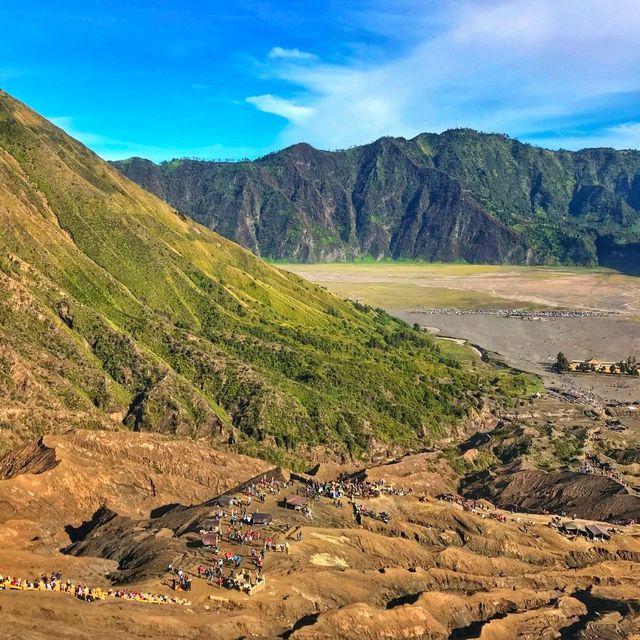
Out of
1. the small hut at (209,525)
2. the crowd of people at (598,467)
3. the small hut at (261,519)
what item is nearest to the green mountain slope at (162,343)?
the crowd of people at (598,467)

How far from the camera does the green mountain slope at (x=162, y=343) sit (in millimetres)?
90188

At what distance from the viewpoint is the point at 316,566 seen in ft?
170

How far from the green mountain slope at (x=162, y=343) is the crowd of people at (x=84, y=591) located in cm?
3309

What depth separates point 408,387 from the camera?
120m

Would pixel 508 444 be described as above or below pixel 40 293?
below

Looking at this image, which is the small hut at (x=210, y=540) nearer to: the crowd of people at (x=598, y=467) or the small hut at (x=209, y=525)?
the small hut at (x=209, y=525)

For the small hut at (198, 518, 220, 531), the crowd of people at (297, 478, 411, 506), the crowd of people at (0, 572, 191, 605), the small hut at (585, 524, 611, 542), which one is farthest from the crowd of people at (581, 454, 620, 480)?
the crowd of people at (0, 572, 191, 605)

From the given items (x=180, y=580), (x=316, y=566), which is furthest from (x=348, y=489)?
(x=180, y=580)

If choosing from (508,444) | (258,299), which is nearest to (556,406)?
(508,444)

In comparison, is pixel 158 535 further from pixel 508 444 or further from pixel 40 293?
pixel 508 444

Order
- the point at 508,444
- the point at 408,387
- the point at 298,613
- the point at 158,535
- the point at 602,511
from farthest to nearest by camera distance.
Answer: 1. the point at 408,387
2. the point at 508,444
3. the point at 602,511
4. the point at 158,535
5. the point at 298,613

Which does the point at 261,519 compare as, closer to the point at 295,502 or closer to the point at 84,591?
the point at 295,502

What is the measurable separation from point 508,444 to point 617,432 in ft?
66.5

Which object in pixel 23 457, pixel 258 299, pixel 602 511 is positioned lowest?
pixel 602 511
